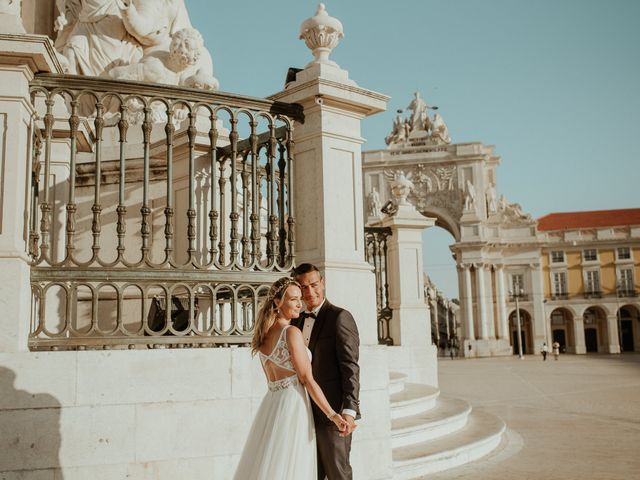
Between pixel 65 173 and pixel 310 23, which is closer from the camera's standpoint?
pixel 310 23

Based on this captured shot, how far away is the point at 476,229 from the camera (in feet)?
179

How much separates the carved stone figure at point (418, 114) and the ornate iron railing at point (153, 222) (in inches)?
2244

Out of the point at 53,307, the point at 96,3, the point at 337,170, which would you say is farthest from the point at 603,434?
the point at 96,3

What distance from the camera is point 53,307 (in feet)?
18.4

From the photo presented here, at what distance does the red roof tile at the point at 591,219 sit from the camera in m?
64.3

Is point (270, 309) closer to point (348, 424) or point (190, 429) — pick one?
point (348, 424)

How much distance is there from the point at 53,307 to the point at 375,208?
4693cm

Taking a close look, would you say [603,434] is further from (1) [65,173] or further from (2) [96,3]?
(2) [96,3]

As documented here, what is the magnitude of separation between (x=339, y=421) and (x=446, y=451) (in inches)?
116

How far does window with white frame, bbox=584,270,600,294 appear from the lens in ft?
191

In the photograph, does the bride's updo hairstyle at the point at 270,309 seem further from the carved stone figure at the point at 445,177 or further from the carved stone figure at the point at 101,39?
the carved stone figure at the point at 445,177

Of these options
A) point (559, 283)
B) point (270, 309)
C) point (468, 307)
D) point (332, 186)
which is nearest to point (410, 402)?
point (332, 186)

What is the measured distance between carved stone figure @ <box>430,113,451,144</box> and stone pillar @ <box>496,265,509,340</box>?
1308cm

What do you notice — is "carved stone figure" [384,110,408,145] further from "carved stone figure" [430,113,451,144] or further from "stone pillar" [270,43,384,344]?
"stone pillar" [270,43,384,344]
